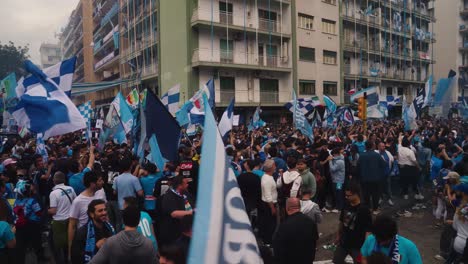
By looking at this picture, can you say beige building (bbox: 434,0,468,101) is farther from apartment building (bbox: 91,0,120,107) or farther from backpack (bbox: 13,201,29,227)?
backpack (bbox: 13,201,29,227)

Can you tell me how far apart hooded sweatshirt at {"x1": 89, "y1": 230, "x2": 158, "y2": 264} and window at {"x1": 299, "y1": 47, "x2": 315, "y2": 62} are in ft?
102

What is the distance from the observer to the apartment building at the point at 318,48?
3281cm

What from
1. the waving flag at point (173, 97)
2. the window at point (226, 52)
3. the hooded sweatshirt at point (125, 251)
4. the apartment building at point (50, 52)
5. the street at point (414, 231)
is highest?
the apartment building at point (50, 52)

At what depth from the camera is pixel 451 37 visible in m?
56.0

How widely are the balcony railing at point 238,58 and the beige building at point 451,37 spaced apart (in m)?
36.0

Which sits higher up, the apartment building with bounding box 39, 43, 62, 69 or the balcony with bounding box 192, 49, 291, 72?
the apartment building with bounding box 39, 43, 62, 69

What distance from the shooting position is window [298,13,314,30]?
33.0 metres

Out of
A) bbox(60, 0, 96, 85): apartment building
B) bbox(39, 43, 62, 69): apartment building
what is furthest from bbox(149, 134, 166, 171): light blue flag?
bbox(39, 43, 62, 69): apartment building

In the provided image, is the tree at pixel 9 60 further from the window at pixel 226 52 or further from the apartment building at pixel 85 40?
the window at pixel 226 52

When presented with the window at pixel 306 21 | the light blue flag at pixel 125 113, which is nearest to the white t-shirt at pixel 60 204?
the light blue flag at pixel 125 113

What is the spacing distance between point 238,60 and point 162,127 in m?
23.9

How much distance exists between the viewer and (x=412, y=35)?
155 feet

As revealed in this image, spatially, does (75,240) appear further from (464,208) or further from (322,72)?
(322,72)

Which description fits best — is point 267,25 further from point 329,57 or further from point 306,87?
point 329,57
